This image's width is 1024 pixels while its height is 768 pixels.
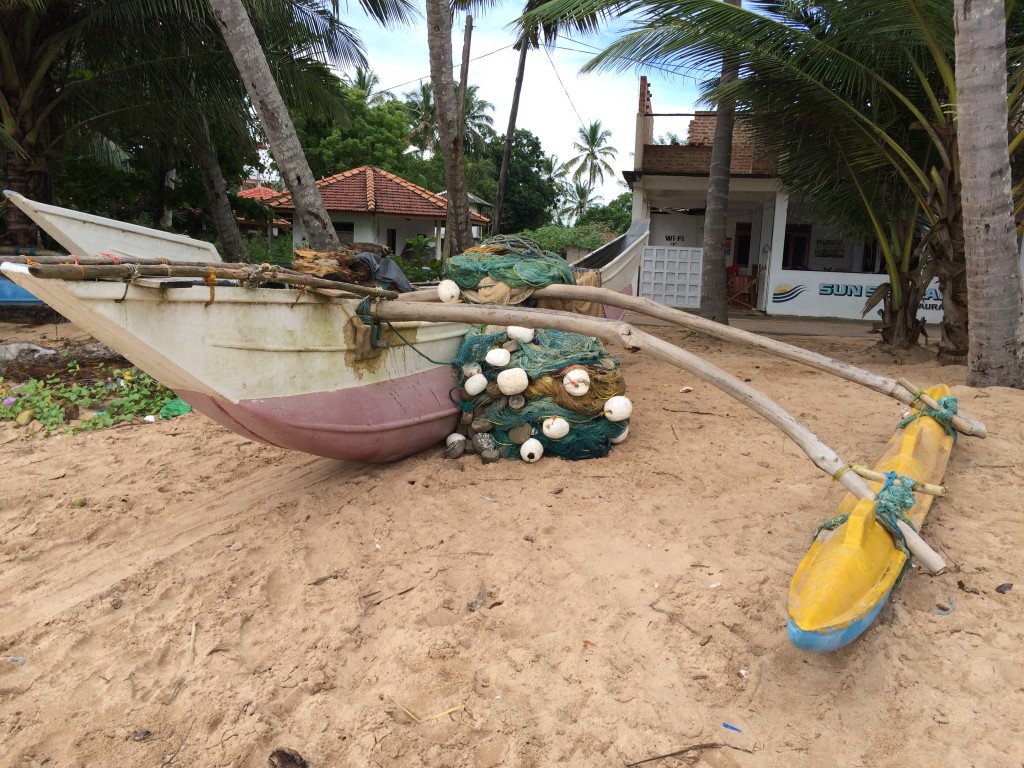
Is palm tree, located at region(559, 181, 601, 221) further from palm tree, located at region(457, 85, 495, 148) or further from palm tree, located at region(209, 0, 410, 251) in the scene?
palm tree, located at region(209, 0, 410, 251)

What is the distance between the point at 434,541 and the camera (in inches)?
141

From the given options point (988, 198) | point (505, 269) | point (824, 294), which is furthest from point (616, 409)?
point (824, 294)

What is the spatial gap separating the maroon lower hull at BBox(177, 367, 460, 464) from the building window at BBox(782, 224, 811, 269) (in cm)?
1412

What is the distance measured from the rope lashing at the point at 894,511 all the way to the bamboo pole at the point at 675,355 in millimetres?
32

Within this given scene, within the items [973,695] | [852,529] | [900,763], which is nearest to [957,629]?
[973,695]

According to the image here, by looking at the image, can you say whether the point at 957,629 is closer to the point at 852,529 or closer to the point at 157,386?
the point at 852,529

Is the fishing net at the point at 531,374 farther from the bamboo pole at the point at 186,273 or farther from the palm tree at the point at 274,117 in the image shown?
the palm tree at the point at 274,117

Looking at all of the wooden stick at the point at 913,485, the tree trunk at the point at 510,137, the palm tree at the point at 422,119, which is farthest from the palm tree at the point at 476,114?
the wooden stick at the point at 913,485

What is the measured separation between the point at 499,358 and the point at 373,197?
1862cm

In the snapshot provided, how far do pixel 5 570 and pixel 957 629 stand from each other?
443 cm

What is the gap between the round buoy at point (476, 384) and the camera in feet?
15.2

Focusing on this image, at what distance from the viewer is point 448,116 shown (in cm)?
734

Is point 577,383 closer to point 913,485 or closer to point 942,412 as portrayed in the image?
point 913,485

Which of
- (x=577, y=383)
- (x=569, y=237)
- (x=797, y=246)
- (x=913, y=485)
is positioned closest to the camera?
(x=913, y=485)
